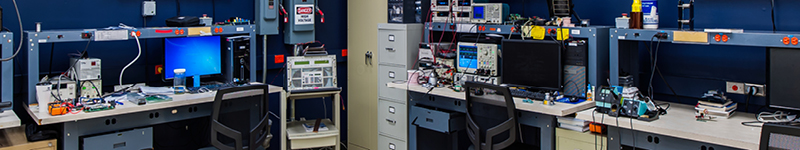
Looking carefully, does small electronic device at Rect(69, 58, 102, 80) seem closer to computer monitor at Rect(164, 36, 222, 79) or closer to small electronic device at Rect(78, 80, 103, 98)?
small electronic device at Rect(78, 80, 103, 98)

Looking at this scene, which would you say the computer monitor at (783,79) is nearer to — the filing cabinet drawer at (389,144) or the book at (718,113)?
the book at (718,113)

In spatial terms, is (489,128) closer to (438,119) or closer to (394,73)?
(438,119)

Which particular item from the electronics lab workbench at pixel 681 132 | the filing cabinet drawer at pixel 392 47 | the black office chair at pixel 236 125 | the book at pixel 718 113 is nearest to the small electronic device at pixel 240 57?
the black office chair at pixel 236 125

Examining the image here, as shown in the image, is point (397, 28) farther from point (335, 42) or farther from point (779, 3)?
point (779, 3)

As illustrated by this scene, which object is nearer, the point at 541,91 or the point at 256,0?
the point at 541,91

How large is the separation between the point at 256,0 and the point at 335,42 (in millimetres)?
944

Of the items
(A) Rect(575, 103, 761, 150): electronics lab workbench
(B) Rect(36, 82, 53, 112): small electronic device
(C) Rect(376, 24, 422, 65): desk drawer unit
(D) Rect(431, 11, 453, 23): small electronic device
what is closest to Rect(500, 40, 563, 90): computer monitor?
(A) Rect(575, 103, 761, 150): electronics lab workbench

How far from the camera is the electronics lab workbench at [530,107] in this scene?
10.8 feet

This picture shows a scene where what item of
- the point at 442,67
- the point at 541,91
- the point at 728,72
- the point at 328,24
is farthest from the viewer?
the point at 328,24

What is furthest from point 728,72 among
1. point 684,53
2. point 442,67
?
point 442,67

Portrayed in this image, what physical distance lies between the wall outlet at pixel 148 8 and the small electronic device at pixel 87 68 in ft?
1.89

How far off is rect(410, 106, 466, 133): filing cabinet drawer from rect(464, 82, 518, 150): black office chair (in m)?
0.35

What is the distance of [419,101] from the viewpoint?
13.7ft

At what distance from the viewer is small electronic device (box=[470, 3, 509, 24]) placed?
3922mm
